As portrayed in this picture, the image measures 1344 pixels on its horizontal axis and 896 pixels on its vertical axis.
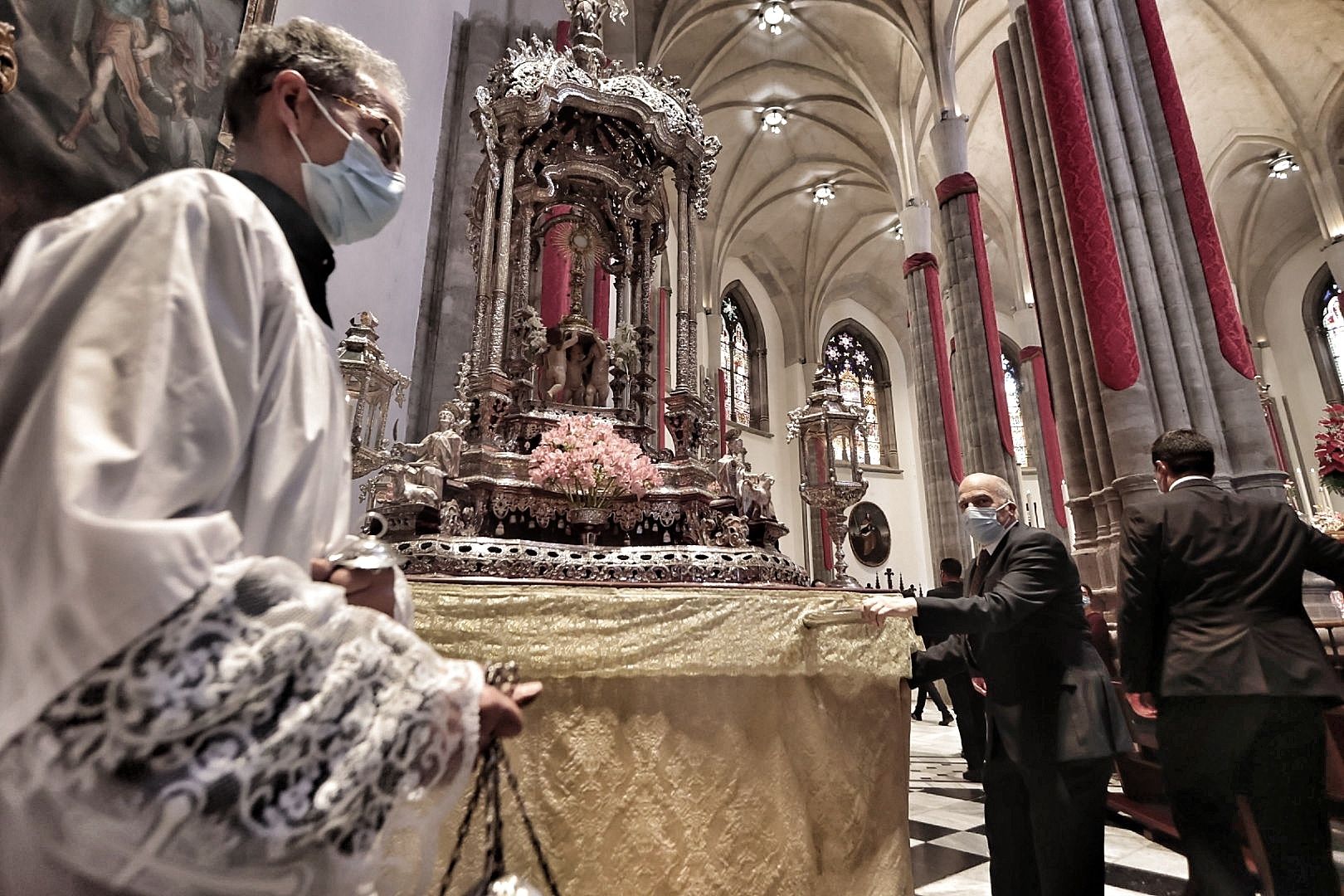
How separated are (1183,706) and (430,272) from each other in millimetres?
5130

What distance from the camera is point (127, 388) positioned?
616 millimetres

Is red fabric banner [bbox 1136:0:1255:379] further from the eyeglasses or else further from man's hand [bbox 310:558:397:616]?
man's hand [bbox 310:558:397:616]

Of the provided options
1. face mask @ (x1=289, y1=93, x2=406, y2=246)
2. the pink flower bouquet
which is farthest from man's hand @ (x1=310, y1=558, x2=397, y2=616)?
the pink flower bouquet

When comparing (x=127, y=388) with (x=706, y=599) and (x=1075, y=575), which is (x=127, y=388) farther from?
(x=1075, y=575)

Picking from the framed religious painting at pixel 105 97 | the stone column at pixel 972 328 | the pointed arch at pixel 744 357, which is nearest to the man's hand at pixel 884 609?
the framed religious painting at pixel 105 97

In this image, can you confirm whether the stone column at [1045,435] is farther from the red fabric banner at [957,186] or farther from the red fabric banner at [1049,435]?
the red fabric banner at [957,186]

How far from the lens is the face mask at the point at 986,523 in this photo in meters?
2.41

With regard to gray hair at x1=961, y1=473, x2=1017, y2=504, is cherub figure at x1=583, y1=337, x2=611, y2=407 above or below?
above

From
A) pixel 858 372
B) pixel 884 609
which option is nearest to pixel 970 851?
pixel 884 609

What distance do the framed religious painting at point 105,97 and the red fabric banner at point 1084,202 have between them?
609cm

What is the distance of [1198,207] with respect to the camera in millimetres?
5844

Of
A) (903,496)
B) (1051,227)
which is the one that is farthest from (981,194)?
(1051,227)

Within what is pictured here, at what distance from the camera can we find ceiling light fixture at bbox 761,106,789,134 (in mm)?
15273

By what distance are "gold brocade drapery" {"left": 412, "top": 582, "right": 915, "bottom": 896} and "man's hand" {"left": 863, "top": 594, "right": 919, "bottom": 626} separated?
0.17 meters
